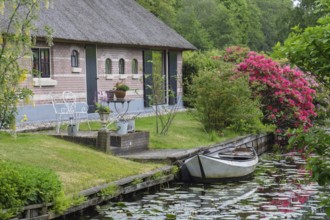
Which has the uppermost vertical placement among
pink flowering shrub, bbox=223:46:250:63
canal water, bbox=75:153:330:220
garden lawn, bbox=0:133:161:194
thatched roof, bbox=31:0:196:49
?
thatched roof, bbox=31:0:196:49

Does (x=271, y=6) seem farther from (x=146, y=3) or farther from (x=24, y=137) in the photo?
(x=24, y=137)

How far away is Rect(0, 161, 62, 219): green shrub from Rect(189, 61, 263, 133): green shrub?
→ 1225 cm

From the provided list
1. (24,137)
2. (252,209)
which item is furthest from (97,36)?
(252,209)

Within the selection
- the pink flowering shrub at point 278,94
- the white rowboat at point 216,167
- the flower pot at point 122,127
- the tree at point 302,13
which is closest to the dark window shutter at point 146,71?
the pink flowering shrub at point 278,94

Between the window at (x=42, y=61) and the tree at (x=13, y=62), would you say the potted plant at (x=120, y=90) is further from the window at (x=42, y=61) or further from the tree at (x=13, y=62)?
the tree at (x=13, y=62)

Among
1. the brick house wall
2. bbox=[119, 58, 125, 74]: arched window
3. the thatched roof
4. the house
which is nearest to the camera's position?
the brick house wall

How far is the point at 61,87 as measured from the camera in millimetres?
23391

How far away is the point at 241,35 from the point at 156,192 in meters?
56.5

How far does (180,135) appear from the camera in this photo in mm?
21672

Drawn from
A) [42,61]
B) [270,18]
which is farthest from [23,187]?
[270,18]

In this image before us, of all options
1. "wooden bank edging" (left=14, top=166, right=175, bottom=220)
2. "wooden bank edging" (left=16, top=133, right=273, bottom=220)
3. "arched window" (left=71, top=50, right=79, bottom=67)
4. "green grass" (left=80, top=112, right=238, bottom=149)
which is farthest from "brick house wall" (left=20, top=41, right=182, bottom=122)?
"wooden bank edging" (left=14, top=166, right=175, bottom=220)

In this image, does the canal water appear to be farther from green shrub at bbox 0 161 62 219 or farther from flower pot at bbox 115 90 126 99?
flower pot at bbox 115 90 126 99

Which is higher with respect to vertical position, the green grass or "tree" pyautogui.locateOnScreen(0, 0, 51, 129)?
"tree" pyautogui.locateOnScreen(0, 0, 51, 129)

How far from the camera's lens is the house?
22.4 meters
